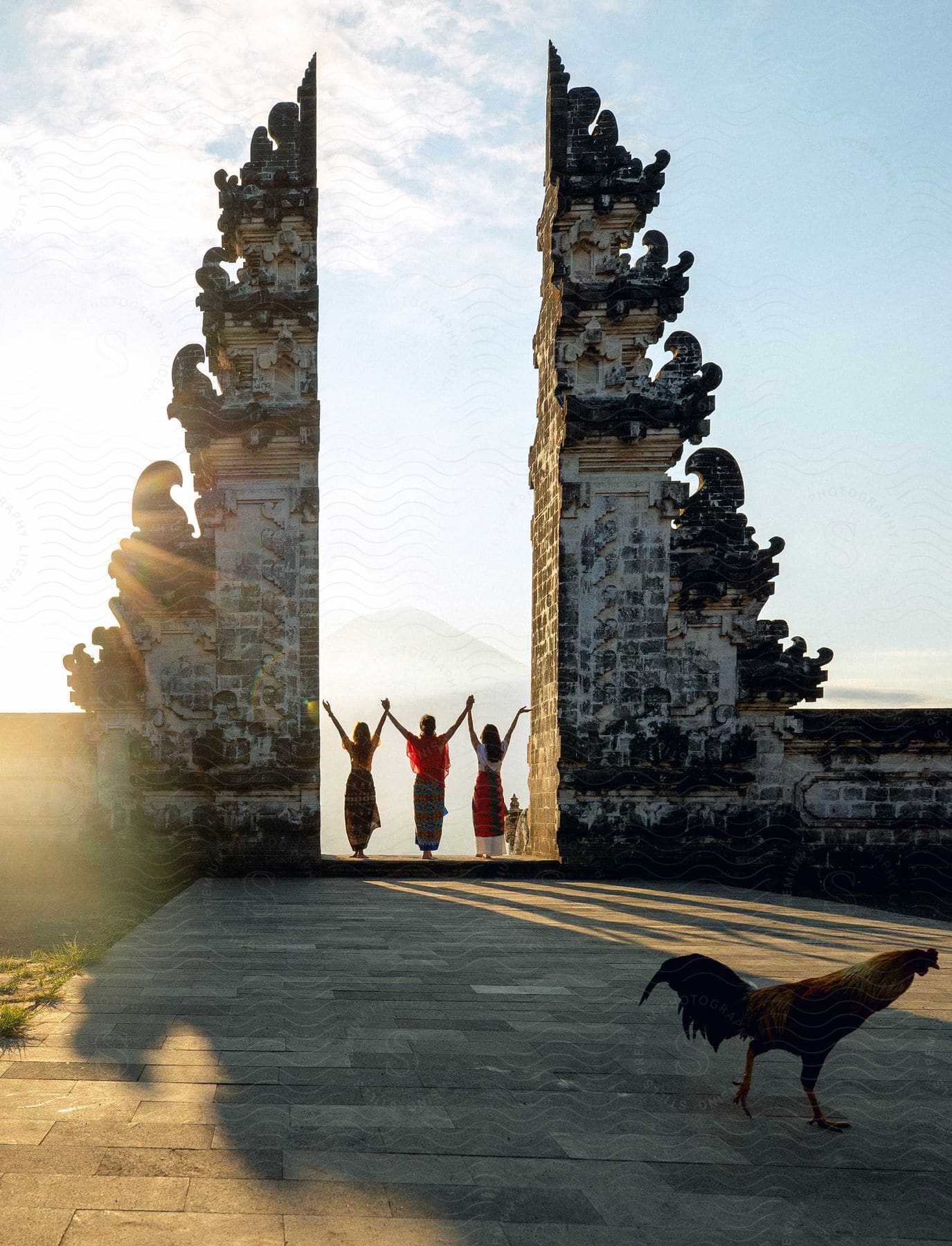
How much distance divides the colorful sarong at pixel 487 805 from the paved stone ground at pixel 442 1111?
6406 millimetres

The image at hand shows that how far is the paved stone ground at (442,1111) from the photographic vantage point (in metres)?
3.03

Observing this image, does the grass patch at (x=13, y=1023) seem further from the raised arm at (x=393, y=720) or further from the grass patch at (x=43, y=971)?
the raised arm at (x=393, y=720)

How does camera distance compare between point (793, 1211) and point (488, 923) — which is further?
point (488, 923)

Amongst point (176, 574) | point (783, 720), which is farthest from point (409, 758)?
point (783, 720)

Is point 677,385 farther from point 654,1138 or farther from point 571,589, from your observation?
point 654,1138

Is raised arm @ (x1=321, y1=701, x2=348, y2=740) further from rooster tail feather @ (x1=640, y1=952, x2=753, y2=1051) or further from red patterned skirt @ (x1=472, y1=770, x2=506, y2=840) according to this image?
rooster tail feather @ (x1=640, y1=952, x2=753, y2=1051)

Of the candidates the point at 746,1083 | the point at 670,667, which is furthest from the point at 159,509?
the point at 746,1083

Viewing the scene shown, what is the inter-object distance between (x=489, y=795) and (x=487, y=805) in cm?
13

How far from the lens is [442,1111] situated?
388cm

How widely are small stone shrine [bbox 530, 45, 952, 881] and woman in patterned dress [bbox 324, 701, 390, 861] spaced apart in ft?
7.18

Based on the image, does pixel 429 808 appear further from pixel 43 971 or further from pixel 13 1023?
pixel 13 1023

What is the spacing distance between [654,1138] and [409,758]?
32.1 feet

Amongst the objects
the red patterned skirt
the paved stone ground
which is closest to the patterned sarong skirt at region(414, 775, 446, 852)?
the red patterned skirt

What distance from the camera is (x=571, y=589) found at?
12703mm
